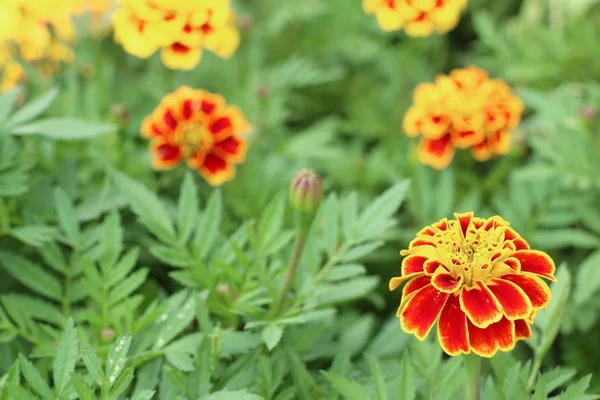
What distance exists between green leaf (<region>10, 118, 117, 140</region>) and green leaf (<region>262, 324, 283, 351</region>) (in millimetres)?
328

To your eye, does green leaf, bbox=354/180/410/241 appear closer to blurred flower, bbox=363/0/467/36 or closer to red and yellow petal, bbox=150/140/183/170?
red and yellow petal, bbox=150/140/183/170

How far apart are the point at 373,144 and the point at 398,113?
19 centimetres

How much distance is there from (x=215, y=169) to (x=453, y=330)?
591 mm

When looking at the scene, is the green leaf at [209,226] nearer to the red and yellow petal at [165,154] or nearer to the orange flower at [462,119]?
the red and yellow petal at [165,154]

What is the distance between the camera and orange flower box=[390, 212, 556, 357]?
61 centimetres

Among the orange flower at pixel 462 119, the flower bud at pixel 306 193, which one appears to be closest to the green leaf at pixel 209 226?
the flower bud at pixel 306 193

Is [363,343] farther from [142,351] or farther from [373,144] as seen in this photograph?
[373,144]

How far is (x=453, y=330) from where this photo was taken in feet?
2.04

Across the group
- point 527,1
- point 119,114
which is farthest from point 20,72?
point 527,1

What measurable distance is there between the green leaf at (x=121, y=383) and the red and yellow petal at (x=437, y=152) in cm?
70

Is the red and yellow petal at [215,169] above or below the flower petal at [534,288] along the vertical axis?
below

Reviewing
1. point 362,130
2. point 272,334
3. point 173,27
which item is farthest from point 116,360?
point 362,130

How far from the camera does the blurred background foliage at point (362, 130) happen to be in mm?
1165

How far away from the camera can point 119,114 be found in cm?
114
